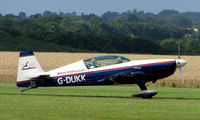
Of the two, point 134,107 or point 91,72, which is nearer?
point 134,107

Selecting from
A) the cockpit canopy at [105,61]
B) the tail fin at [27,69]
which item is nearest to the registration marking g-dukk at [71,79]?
the cockpit canopy at [105,61]

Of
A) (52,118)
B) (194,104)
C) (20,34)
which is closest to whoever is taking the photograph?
(52,118)

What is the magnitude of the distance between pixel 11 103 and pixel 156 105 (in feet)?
15.1

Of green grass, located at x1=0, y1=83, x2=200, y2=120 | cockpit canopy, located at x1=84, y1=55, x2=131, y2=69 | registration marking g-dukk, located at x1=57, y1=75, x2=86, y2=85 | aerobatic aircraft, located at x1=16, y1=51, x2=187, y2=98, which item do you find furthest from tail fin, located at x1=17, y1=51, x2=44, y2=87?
green grass, located at x1=0, y1=83, x2=200, y2=120

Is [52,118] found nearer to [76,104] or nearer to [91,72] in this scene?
[76,104]

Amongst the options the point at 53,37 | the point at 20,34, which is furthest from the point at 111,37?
the point at 20,34

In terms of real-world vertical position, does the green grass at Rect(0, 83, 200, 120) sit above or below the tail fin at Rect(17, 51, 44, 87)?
below

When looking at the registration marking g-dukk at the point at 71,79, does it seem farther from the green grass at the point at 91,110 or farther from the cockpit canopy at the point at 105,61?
the green grass at the point at 91,110

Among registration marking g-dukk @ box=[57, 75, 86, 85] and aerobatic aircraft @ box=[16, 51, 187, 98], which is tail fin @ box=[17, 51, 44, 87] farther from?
registration marking g-dukk @ box=[57, 75, 86, 85]

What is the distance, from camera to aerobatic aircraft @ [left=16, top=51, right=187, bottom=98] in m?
18.3

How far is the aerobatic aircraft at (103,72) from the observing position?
1828 cm

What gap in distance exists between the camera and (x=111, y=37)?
83.4m

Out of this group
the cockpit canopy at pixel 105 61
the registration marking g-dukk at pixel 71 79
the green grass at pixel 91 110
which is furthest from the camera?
the registration marking g-dukk at pixel 71 79

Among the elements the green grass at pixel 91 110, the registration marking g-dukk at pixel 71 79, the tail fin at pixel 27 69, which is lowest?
the green grass at pixel 91 110
